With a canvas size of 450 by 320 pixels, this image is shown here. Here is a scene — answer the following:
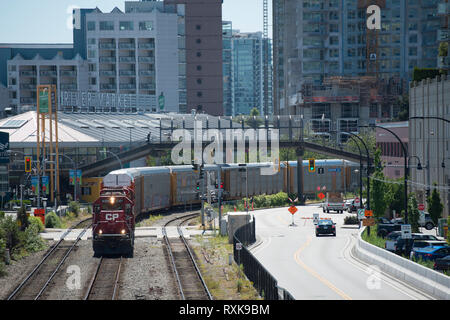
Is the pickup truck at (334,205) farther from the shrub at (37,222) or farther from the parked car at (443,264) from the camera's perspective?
the parked car at (443,264)

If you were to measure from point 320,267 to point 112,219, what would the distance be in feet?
37.8

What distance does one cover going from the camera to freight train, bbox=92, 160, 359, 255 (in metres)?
40.6

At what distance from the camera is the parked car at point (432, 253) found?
36.4 metres

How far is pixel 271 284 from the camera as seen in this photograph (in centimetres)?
2658

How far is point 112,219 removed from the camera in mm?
40375

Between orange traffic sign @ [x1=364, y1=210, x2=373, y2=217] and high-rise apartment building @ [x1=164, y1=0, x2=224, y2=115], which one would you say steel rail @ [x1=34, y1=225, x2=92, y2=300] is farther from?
high-rise apartment building @ [x1=164, y1=0, x2=224, y2=115]

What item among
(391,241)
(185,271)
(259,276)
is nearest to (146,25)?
(391,241)

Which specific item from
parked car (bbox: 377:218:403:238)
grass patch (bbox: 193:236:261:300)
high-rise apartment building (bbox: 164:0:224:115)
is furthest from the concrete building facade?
high-rise apartment building (bbox: 164:0:224:115)

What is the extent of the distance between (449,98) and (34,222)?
32.7 m

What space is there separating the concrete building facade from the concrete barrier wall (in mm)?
15595

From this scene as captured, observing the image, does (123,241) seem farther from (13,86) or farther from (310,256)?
(13,86)

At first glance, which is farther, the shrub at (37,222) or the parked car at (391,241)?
the shrub at (37,222)

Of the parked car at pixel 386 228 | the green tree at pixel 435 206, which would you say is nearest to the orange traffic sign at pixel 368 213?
the parked car at pixel 386 228
